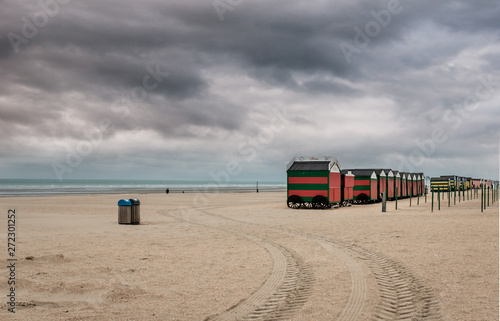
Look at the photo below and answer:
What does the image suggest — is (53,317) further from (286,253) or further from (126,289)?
(286,253)

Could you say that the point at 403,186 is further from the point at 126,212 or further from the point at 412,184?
the point at 126,212

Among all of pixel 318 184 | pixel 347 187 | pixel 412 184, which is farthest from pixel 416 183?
pixel 318 184

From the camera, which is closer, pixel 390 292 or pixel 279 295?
pixel 279 295

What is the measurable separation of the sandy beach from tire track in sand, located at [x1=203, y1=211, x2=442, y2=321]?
0.07ft

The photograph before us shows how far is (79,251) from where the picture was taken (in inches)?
501

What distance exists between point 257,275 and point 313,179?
23.4m

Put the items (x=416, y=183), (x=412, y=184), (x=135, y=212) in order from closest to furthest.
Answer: (x=135, y=212)
(x=412, y=184)
(x=416, y=183)

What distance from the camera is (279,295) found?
787cm

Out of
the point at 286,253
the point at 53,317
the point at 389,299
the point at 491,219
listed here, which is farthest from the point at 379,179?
the point at 53,317

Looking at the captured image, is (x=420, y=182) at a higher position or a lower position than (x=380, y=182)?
lower

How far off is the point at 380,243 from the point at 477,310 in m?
7.37

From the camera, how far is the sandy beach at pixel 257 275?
699cm

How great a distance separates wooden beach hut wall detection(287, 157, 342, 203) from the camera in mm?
32188

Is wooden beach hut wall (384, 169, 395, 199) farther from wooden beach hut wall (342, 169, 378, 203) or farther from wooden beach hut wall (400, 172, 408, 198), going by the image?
wooden beach hut wall (342, 169, 378, 203)
